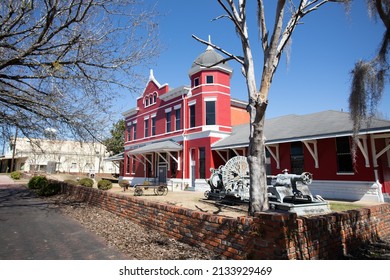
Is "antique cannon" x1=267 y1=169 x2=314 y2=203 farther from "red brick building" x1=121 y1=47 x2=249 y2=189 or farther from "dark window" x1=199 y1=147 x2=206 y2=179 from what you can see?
"dark window" x1=199 y1=147 x2=206 y2=179

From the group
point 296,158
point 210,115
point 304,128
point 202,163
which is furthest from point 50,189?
point 304,128

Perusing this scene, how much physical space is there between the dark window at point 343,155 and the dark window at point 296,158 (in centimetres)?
236

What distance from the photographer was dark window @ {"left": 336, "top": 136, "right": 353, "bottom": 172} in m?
14.8

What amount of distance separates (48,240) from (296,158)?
1530 cm

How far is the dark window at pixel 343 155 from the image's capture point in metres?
14.8

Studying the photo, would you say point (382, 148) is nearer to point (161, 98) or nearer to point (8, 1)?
point (8, 1)

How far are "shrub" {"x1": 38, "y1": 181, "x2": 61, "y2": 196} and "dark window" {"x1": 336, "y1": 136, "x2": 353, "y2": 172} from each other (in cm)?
1740

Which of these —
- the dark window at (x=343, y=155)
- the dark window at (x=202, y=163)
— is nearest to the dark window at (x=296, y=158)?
the dark window at (x=343, y=155)

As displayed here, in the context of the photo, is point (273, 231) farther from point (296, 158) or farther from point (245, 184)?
point (296, 158)

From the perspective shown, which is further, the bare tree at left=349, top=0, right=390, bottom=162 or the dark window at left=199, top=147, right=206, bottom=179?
the dark window at left=199, top=147, right=206, bottom=179

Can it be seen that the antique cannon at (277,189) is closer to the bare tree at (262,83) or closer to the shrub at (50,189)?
the bare tree at (262,83)

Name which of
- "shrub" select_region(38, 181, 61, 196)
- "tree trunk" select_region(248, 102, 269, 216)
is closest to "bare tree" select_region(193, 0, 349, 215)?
"tree trunk" select_region(248, 102, 269, 216)

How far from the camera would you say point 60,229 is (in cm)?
737
